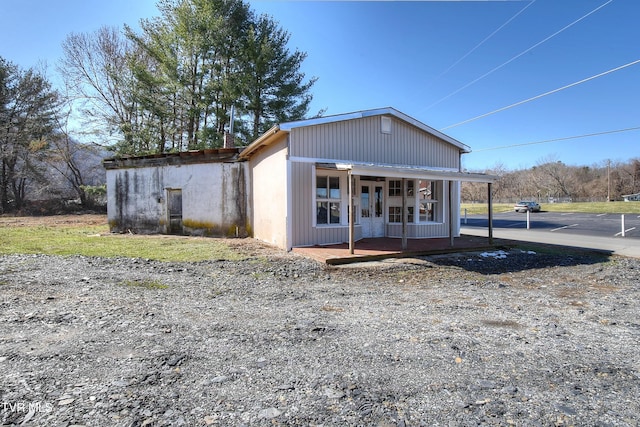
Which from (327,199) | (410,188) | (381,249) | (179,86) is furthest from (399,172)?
(179,86)

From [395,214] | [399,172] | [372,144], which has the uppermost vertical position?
[372,144]

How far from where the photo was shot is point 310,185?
9.45 m

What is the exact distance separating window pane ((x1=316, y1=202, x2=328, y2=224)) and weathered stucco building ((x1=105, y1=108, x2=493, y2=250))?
3 cm

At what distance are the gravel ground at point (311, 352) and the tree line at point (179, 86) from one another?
13014 millimetres

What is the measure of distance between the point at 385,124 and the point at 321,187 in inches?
124

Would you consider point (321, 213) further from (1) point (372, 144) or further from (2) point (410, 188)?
(2) point (410, 188)

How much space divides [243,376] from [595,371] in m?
2.97

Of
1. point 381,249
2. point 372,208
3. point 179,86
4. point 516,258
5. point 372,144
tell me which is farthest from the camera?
point 179,86

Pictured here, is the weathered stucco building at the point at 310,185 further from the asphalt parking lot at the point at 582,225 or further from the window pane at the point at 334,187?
the asphalt parking lot at the point at 582,225

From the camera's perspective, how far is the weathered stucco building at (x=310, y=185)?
9.31m

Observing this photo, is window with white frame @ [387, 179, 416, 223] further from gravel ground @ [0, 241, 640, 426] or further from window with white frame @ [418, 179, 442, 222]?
gravel ground @ [0, 241, 640, 426]

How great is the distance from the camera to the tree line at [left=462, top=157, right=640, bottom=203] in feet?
200

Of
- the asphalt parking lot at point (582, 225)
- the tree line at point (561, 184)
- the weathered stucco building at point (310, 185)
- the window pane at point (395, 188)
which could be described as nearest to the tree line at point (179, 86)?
the weathered stucco building at point (310, 185)

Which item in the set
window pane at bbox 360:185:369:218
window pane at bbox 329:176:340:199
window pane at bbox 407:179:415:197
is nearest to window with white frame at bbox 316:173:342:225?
window pane at bbox 329:176:340:199
